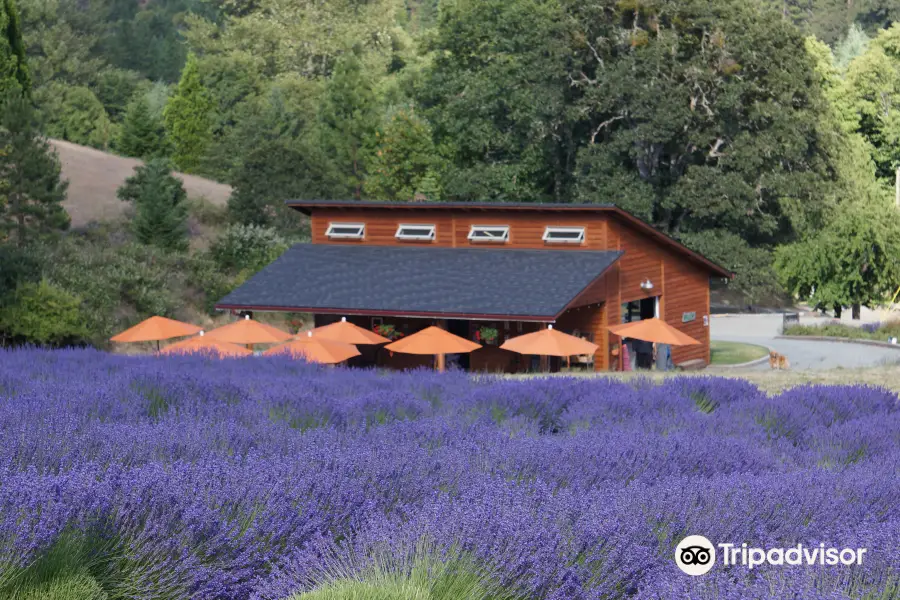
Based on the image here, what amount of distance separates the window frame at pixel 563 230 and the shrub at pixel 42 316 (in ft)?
51.7

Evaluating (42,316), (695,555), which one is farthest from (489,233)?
(695,555)

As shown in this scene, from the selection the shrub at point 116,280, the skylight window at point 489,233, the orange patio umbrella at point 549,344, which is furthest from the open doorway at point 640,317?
the shrub at point 116,280

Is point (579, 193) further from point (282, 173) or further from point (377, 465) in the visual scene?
point (377, 465)

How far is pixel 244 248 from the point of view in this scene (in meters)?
57.6

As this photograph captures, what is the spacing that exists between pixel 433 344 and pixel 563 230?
9104 mm

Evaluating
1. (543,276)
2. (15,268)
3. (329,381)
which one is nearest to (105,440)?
(329,381)

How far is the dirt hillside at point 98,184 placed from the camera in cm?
6269

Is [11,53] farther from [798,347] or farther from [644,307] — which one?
[798,347]

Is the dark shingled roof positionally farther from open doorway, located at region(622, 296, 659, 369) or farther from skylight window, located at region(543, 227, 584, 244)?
open doorway, located at region(622, 296, 659, 369)

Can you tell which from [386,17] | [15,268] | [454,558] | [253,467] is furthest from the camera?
[386,17]

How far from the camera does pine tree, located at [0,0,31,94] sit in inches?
2336

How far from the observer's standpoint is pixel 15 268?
43094 mm

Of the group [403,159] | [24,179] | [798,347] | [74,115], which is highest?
[74,115]

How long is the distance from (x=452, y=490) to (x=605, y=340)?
102 ft
